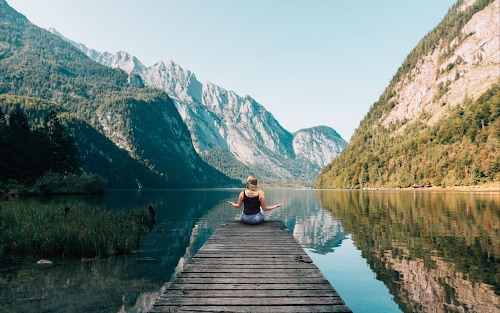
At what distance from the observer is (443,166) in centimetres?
10788

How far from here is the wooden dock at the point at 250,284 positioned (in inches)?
215

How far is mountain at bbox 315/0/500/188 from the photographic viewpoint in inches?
3966

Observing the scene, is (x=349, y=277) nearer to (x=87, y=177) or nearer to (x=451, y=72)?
(x=87, y=177)

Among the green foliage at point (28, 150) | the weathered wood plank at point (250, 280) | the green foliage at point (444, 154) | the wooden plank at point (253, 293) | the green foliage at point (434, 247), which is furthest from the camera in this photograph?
the green foliage at point (444, 154)

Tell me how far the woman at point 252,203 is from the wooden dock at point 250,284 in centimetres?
328

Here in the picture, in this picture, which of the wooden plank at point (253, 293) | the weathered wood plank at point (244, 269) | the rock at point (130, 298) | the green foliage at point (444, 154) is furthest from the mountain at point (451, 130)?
the rock at point (130, 298)

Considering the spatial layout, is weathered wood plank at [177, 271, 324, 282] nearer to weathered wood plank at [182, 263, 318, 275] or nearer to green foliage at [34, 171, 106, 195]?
weathered wood plank at [182, 263, 318, 275]

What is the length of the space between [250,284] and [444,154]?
13282 centimetres

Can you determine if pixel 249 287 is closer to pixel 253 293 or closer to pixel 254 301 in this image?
pixel 253 293

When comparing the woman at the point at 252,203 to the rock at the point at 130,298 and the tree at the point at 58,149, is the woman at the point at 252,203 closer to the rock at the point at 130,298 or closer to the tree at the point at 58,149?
the rock at the point at 130,298

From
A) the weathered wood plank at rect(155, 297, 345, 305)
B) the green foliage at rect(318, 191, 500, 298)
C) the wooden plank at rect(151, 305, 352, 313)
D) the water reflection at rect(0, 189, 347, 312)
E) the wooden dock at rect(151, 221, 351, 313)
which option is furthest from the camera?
the green foliage at rect(318, 191, 500, 298)

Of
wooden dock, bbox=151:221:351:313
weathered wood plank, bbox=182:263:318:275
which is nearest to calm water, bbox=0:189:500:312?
weathered wood plank, bbox=182:263:318:275

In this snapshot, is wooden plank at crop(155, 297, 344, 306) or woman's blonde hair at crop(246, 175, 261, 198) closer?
wooden plank at crop(155, 297, 344, 306)

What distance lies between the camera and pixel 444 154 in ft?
371
